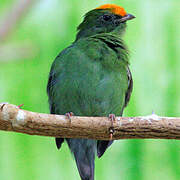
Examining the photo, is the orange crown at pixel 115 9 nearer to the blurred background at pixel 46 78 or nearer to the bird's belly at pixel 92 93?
the blurred background at pixel 46 78

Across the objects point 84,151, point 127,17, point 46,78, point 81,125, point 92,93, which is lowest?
point 84,151

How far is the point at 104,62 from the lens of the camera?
4012 millimetres

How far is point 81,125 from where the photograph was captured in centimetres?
316

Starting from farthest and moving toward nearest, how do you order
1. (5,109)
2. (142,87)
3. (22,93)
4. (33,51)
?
(142,87) → (22,93) → (33,51) → (5,109)

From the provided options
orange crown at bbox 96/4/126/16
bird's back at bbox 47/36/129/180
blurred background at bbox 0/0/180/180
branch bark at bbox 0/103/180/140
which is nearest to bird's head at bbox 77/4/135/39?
orange crown at bbox 96/4/126/16

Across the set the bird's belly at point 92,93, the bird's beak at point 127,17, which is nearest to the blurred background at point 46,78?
the bird's beak at point 127,17

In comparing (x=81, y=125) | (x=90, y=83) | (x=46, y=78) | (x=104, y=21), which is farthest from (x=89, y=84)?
(x=104, y=21)

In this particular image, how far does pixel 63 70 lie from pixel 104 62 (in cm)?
48

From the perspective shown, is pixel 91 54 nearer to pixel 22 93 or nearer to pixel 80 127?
pixel 22 93

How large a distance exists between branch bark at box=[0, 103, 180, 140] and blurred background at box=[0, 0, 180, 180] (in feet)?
2.23

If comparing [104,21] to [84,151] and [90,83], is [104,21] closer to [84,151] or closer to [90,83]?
[90,83]

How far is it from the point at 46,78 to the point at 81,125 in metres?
1.46

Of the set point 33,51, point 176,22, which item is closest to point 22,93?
point 33,51

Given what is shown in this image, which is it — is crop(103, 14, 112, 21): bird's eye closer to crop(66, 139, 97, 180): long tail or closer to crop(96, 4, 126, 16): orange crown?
crop(96, 4, 126, 16): orange crown
